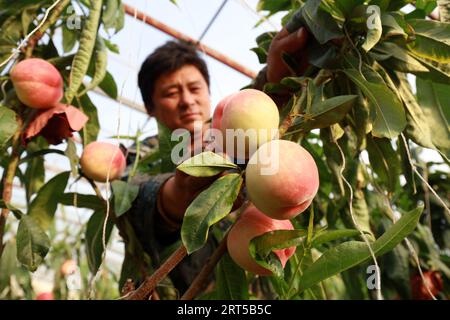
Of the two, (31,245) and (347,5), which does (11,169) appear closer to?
(31,245)

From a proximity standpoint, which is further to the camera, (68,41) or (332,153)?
(68,41)

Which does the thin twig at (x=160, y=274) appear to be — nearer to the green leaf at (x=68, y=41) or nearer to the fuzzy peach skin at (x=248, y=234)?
the fuzzy peach skin at (x=248, y=234)

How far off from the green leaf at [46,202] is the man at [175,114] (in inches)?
5.9

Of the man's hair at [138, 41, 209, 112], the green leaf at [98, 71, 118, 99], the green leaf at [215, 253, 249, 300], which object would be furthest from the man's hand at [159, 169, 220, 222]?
the man's hair at [138, 41, 209, 112]

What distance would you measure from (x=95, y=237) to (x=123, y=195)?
122mm

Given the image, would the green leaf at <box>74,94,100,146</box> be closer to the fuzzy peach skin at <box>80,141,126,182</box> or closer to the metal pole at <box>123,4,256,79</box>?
the fuzzy peach skin at <box>80,141,126,182</box>

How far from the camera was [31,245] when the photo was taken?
2.42 feet

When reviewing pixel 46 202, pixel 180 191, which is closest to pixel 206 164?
pixel 180 191

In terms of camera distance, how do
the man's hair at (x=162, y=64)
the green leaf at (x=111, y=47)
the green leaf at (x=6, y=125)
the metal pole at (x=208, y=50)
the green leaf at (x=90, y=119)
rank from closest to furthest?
the green leaf at (x=6, y=125)
the green leaf at (x=90, y=119)
the green leaf at (x=111, y=47)
the man's hair at (x=162, y=64)
the metal pole at (x=208, y=50)

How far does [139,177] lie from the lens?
0.93 metres

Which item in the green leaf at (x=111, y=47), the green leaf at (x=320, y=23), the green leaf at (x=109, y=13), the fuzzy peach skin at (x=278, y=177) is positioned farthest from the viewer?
the green leaf at (x=111, y=47)

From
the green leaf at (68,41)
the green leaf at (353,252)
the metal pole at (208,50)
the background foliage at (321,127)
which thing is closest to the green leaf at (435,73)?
the background foliage at (321,127)

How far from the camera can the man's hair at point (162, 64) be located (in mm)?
1354

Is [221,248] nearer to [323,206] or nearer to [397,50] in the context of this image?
[397,50]
